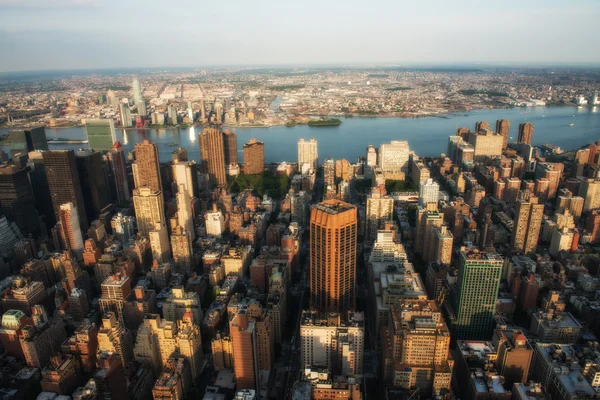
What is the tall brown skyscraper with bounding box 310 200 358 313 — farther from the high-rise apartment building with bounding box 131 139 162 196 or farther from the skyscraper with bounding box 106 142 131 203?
the skyscraper with bounding box 106 142 131 203

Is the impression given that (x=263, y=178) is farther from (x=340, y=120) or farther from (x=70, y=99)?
(x=70, y=99)

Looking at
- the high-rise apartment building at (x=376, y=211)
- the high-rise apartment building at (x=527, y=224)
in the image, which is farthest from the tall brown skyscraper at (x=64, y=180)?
the high-rise apartment building at (x=527, y=224)

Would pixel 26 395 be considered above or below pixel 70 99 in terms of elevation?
below

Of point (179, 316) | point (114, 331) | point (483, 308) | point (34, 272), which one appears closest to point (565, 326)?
point (483, 308)

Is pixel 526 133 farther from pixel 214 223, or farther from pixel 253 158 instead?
pixel 214 223

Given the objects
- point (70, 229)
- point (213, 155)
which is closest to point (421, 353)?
point (70, 229)
